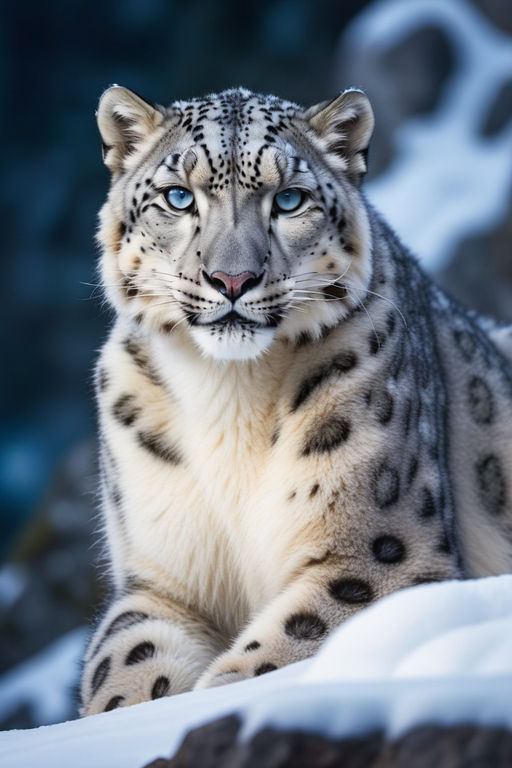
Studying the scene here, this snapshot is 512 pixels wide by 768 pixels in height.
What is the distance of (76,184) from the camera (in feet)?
49.5

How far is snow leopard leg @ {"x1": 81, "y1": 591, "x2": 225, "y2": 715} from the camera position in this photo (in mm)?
3293

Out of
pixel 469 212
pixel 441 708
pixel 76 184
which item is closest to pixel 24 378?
pixel 76 184

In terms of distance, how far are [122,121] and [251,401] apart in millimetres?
889

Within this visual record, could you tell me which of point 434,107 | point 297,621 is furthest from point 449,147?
point 297,621

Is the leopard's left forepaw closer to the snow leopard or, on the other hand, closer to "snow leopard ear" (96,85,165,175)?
the snow leopard

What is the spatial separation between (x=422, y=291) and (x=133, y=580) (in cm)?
129

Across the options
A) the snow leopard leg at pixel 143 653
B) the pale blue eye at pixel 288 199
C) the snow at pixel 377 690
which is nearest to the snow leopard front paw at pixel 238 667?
the snow leopard leg at pixel 143 653

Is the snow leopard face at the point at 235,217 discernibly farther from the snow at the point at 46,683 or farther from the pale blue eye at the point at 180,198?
the snow at the point at 46,683

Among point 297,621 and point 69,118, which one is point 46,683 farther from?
point 69,118

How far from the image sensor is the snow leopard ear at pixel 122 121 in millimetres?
3529

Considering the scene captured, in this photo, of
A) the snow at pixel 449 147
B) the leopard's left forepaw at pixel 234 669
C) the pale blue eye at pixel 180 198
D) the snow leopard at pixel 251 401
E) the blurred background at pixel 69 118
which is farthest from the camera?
the blurred background at pixel 69 118

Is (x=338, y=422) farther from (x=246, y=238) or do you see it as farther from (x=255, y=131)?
(x=255, y=131)

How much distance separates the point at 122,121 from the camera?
3604 millimetres

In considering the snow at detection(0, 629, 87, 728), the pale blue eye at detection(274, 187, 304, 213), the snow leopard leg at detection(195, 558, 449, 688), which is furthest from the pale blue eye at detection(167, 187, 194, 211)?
the snow at detection(0, 629, 87, 728)
